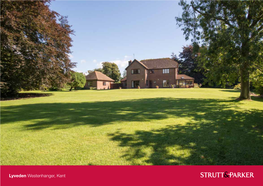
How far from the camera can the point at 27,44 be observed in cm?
1462

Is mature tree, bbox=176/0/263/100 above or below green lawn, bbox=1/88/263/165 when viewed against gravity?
above

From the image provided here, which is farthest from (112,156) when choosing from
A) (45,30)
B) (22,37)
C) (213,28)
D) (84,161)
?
(45,30)

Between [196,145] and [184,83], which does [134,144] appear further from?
[184,83]

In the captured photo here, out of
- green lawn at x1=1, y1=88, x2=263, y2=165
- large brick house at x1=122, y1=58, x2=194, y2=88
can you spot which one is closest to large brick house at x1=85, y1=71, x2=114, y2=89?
large brick house at x1=122, y1=58, x2=194, y2=88

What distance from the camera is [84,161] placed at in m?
2.86

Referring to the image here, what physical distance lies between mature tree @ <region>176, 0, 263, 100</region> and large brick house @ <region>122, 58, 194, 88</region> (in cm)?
3067

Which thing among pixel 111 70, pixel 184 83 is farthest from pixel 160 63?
pixel 111 70

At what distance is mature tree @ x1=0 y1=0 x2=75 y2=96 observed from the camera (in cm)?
1382

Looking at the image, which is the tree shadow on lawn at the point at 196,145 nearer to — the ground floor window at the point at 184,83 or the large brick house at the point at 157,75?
the large brick house at the point at 157,75
